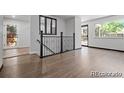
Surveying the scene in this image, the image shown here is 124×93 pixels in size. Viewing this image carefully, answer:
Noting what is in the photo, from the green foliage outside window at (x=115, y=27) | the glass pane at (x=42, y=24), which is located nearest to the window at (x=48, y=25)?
the glass pane at (x=42, y=24)

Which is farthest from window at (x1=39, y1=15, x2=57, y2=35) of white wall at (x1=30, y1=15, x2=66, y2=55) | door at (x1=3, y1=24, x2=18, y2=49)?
door at (x1=3, y1=24, x2=18, y2=49)

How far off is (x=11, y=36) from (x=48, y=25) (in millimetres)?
857

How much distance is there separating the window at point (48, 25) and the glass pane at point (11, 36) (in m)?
0.63

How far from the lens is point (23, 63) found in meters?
3.05

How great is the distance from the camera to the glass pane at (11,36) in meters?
2.64

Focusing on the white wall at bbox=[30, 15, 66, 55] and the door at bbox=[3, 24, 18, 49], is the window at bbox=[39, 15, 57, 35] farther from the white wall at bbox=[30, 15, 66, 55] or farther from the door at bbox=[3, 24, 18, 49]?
the door at bbox=[3, 24, 18, 49]

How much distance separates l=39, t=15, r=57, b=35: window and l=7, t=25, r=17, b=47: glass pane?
63 centimetres

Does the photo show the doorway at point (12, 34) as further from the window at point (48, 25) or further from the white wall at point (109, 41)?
the white wall at point (109, 41)
